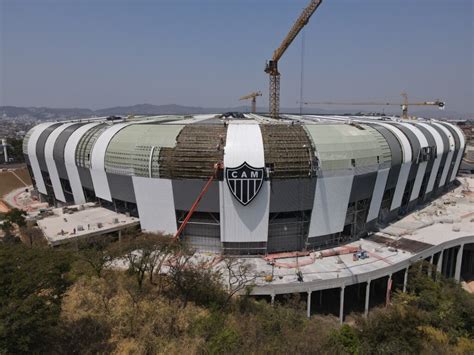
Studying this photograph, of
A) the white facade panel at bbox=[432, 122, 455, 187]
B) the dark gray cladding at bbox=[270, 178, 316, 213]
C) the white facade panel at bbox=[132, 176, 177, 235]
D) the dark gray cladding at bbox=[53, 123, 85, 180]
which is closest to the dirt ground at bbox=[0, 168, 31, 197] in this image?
the dark gray cladding at bbox=[53, 123, 85, 180]

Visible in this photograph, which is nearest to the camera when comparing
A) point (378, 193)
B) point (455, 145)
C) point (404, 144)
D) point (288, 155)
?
point (288, 155)

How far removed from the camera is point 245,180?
48.1 metres

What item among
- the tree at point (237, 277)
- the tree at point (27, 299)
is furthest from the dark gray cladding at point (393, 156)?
the tree at point (27, 299)

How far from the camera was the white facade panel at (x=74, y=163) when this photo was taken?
64938mm

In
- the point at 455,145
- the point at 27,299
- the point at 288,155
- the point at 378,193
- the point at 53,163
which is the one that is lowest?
the point at 378,193

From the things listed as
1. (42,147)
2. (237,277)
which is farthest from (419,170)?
(42,147)

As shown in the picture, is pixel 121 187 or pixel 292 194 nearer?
pixel 292 194

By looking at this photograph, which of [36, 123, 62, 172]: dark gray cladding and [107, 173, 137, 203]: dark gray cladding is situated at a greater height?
[36, 123, 62, 172]: dark gray cladding

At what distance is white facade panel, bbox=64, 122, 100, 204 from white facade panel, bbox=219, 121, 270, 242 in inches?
1346

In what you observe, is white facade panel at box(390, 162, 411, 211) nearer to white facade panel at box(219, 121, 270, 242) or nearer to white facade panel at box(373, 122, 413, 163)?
white facade panel at box(373, 122, 413, 163)

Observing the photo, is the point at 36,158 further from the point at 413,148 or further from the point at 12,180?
the point at 413,148

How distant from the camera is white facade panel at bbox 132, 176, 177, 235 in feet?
170

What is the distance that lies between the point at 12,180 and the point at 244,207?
8833 cm

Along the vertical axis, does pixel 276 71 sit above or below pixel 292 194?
above
